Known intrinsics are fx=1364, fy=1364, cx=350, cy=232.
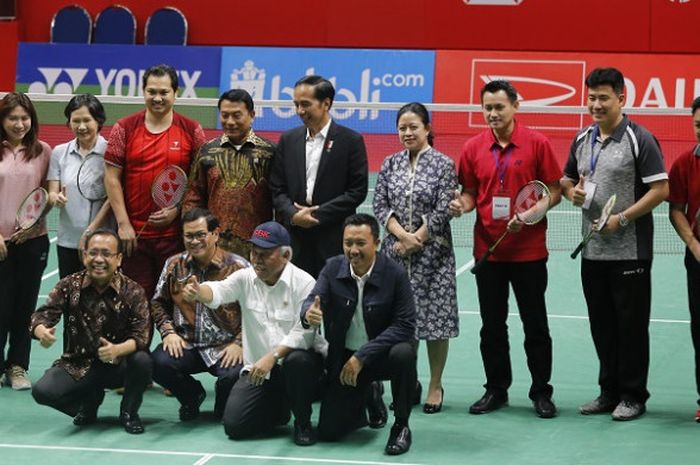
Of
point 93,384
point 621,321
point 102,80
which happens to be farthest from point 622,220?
point 102,80

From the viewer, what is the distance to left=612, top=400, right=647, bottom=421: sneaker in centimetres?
912

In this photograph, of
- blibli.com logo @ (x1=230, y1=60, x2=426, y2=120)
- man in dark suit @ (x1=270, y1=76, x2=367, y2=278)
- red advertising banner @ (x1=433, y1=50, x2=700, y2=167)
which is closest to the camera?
man in dark suit @ (x1=270, y1=76, x2=367, y2=278)

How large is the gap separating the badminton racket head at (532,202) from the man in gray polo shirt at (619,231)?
21cm

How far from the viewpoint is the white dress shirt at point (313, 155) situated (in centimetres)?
960

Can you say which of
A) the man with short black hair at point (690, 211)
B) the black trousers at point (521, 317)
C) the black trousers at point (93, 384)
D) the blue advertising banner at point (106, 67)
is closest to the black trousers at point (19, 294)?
the black trousers at point (93, 384)

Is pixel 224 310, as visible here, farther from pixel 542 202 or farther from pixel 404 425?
pixel 542 202

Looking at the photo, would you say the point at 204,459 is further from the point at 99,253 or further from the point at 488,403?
the point at 488,403

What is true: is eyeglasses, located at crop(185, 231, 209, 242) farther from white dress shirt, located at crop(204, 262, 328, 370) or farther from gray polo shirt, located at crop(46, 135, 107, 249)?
gray polo shirt, located at crop(46, 135, 107, 249)

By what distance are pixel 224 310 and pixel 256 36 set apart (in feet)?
41.3

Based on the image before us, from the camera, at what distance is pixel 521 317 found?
9.35 m

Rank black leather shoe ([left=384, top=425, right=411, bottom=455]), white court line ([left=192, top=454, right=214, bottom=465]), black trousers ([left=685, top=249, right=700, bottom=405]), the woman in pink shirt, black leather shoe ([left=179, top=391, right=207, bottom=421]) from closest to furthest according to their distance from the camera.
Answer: white court line ([left=192, top=454, right=214, bottom=465])
black leather shoe ([left=384, top=425, right=411, bottom=455])
black trousers ([left=685, top=249, right=700, bottom=405])
black leather shoe ([left=179, top=391, right=207, bottom=421])
the woman in pink shirt

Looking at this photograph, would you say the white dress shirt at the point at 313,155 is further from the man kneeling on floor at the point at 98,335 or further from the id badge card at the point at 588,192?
the id badge card at the point at 588,192

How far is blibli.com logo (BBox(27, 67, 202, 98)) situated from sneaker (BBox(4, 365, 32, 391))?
10099mm

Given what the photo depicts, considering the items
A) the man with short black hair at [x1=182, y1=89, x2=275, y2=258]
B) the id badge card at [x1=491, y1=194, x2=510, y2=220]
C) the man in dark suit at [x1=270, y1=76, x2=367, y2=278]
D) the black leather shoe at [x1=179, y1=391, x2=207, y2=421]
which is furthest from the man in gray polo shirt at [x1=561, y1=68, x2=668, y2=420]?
the black leather shoe at [x1=179, y1=391, x2=207, y2=421]
